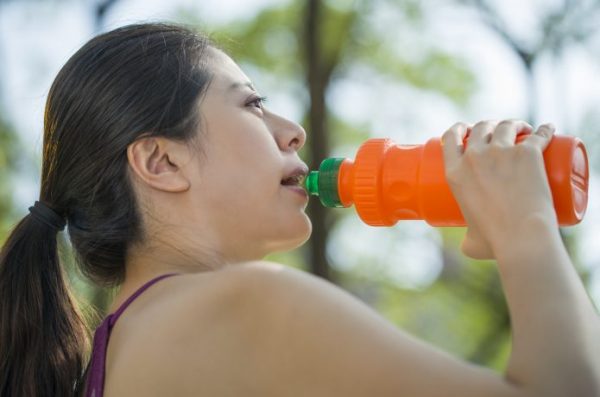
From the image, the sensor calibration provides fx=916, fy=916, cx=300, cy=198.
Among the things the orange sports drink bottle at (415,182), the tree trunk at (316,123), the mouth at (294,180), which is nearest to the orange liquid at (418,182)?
the orange sports drink bottle at (415,182)

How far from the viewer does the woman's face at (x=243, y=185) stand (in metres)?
2.17

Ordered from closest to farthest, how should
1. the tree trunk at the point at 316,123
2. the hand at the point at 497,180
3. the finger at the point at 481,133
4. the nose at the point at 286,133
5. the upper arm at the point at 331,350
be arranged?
1. the upper arm at the point at 331,350
2. the hand at the point at 497,180
3. the finger at the point at 481,133
4. the nose at the point at 286,133
5. the tree trunk at the point at 316,123

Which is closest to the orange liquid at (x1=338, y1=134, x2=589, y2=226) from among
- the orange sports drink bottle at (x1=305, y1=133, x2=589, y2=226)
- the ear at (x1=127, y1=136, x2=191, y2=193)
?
the orange sports drink bottle at (x1=305, y1=133, x2=589, y2=226)

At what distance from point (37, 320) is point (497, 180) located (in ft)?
3.94

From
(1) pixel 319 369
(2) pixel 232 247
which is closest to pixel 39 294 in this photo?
(2) pixel 232 247

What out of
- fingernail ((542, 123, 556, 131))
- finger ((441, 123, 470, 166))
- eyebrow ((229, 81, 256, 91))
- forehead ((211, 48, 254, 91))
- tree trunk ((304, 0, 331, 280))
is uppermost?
fingernail ((542, 123, 556, 131))

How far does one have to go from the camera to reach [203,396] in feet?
5.59

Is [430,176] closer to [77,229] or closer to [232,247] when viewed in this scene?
[232,247]

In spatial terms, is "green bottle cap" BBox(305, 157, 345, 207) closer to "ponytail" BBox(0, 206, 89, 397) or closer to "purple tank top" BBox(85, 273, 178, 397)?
"purple tank top" BBox(85, 273, 178, 397)

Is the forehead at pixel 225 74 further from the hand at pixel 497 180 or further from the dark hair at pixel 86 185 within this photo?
the hand at pixel 497 180

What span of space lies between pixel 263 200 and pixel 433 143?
446mm

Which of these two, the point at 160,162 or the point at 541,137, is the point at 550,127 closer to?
the point at 541,137

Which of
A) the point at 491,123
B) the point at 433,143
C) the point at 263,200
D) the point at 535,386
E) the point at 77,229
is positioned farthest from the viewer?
the point at 77,229

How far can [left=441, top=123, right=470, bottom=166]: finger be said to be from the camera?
1824 mm
